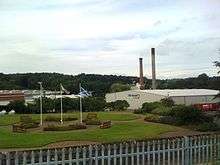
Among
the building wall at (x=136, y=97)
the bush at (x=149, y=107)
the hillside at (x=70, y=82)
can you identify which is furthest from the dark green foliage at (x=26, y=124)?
the hillside at (x=70, y=82)

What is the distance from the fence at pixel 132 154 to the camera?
1232 cm

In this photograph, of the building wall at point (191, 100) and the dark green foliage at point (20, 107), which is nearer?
the dark green foliage at point (20, 107)

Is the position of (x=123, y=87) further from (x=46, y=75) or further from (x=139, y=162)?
(x=139, y=162)

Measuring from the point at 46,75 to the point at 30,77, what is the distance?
24.9 feet

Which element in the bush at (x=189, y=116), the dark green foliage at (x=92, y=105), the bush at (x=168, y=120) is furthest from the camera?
the dark green foliage at (x=92, y=105)

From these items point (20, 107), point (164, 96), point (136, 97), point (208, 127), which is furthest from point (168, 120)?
point (136, 97)

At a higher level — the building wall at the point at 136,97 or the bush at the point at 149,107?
the building wall at the point at 136,97

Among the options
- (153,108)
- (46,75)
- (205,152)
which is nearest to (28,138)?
(205,152)

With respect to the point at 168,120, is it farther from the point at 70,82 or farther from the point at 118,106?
the point at 70,82

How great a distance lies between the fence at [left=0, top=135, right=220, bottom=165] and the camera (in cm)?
1232

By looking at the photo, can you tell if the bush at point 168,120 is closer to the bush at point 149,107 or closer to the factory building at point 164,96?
the bush at point 149,107

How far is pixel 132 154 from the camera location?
553 inches

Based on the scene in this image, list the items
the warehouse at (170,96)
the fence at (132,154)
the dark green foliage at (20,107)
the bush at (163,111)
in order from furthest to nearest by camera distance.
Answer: the warehouse at (170,96)
the dark green foliage at (20,107)
the bush at (163,111)
the fence at (132,154)

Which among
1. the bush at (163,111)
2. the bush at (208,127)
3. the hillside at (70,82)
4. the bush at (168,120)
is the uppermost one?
the hillside at (70,82)
